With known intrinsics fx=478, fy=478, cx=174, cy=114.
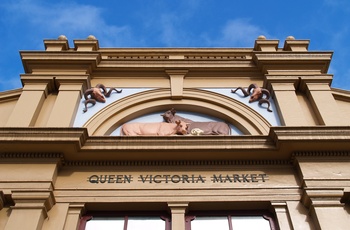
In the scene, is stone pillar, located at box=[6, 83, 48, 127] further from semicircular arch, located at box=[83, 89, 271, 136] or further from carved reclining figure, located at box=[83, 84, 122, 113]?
semicircular arch, located at box=[83, 89, 271, 136]

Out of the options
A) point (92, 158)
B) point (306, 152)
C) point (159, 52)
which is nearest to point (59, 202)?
point (92, 158)

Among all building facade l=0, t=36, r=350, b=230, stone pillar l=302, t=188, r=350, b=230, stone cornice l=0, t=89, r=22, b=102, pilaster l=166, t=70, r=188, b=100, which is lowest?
stone pillar l=302, t=188, r=350, b=230

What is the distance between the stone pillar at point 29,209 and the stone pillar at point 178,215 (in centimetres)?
275

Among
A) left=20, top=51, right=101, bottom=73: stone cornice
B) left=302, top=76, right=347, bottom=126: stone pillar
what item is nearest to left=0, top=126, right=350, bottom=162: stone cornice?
→ left=302, top=76, right=347, bottom=126: stone pillar

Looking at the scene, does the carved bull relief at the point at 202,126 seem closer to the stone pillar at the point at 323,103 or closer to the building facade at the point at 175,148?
the building facade at the point at 175,148

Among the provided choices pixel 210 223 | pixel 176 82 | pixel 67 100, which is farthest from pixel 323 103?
pixel 67 100

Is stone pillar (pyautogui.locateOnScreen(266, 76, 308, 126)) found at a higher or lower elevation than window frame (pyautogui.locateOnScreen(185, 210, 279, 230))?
higher

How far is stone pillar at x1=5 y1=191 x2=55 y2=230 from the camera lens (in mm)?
10148

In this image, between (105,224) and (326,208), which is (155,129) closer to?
(105,224)

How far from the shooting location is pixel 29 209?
10516 millimetres

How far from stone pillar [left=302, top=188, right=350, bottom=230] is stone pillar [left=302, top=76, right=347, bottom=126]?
8.84 feet

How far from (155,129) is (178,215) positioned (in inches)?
129

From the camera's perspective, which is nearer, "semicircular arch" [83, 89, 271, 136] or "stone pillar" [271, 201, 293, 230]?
"stone pillar" [271, 201, 293, 230]

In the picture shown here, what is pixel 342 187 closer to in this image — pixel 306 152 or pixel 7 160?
pixel 306 152
